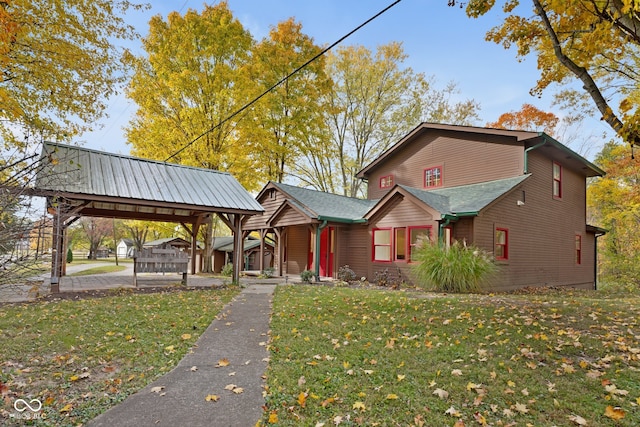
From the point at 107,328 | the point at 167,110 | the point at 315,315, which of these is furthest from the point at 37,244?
the point at 167,110

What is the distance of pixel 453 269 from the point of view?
1123cm

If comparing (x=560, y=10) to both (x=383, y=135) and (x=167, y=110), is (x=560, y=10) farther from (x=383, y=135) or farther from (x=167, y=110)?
(x=383, y=135)

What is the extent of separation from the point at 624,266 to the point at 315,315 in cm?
1832

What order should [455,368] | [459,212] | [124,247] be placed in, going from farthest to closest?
[124,247], [459,212], [455,368]

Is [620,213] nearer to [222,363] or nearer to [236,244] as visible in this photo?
[236,244]

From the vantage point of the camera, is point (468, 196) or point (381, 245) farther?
point (381, 245)

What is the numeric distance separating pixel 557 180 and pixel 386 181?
7851mm

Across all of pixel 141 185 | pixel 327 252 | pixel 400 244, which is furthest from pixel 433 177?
pixel 141 185

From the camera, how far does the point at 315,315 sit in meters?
7.21

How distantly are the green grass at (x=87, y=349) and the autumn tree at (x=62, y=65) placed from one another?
5543mm

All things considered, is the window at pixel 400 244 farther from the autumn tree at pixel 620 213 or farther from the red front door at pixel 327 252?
the autumn tree at pixel 620 213

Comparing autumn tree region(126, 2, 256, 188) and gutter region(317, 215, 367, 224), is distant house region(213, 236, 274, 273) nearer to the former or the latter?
autumn tree region(126, 2, 256, 188)

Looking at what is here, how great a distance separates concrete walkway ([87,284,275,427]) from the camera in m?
3.30

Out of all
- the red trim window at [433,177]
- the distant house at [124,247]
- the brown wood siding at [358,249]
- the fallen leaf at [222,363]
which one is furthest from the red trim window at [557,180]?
the distant house at [124,247]
